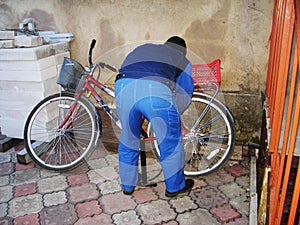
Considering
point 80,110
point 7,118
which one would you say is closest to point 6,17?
point 7,118

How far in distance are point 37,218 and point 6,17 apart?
10.2 ft

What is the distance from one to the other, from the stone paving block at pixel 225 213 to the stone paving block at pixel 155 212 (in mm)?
434

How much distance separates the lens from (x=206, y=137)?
4.04m

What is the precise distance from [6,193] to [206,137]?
247 centimetres

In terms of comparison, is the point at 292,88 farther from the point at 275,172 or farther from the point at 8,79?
the point at 8,79

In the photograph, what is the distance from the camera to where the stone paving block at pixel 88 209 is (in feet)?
11.2

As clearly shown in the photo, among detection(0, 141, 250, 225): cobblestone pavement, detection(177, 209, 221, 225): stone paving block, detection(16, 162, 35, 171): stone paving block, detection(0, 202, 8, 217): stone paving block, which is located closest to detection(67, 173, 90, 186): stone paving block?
detection(0, 141, 250, 225): cobblestone pavement

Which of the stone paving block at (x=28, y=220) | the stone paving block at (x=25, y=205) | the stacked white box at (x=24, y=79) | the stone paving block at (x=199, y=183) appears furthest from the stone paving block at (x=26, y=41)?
the stone paving block at (x=199, y=183)

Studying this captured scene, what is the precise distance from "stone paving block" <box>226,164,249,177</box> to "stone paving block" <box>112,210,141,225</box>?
1.41 metres

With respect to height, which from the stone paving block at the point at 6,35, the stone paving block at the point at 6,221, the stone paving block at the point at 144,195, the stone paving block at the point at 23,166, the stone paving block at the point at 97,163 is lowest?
the stone paving block at the point at 6,221

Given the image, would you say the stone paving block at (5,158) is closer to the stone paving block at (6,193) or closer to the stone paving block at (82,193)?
the stone paving block at (6,193)

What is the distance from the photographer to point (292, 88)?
196 centimetres

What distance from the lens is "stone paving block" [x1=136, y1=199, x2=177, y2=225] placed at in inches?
131

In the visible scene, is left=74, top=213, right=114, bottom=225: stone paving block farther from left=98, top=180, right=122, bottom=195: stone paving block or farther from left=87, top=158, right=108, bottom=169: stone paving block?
left=87, top=158, right=108, bottom=169: stone paving block
